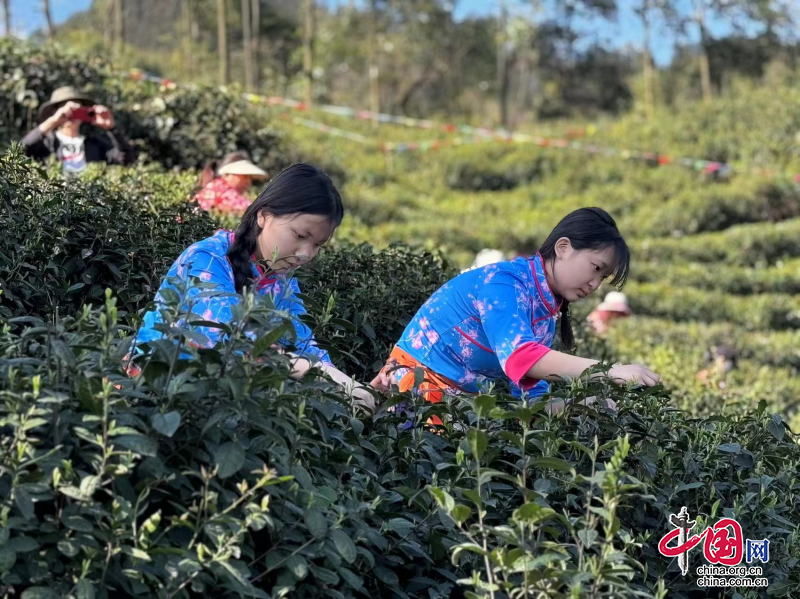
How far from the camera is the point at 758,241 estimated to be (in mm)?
16234

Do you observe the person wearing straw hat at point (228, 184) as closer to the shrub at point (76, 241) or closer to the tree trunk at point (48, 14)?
the shrub at point (76, 241)

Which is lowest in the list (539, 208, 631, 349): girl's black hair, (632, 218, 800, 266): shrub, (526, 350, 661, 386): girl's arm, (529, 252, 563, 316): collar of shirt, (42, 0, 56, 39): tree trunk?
(632, 218, 800, 266): shrub

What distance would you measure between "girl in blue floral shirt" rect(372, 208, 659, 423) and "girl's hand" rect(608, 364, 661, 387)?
11.9 inches

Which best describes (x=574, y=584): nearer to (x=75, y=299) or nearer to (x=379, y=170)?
(x=75, y=299)

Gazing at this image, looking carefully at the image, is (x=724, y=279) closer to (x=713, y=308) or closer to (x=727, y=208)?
(x=713, y=308)

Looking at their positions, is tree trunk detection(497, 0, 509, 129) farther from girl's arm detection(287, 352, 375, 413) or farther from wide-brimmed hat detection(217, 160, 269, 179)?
girl's arm detection(287, 352, 375, 413)

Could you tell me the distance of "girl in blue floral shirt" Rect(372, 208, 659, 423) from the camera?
10.3 ft

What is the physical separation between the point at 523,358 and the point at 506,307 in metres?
0.19

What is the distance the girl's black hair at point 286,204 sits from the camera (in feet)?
9.46

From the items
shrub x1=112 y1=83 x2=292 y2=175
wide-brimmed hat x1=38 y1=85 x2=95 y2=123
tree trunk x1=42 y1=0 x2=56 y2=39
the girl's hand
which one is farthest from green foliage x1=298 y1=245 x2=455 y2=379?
tree trunk x1=42 y1=0 x2=56 y2=39

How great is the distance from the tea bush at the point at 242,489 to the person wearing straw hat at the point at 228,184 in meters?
3.30

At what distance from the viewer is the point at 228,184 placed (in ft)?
20.3

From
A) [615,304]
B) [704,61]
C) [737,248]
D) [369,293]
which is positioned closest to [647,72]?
[704,61]

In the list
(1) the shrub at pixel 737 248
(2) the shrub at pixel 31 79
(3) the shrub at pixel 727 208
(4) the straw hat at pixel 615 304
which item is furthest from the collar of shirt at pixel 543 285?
(3) the shrub at pixel 727 208
